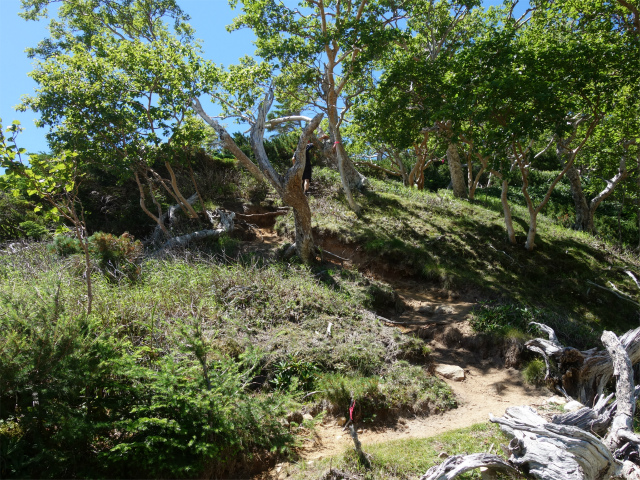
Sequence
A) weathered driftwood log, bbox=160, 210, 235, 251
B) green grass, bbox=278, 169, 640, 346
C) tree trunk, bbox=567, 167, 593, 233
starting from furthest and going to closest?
tree trunk, bbox=567, 167, 593, 233 → weathered driftwood log, bbox=160, 210, 235, 251 → green grass, bbox=278, 169, 640, 346

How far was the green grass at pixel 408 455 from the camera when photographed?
12.3ft

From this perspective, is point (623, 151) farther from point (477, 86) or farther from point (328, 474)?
point (328, 474)

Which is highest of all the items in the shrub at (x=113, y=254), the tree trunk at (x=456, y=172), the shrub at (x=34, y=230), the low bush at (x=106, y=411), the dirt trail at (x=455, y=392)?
the tree trunk at (x=456, y=172)

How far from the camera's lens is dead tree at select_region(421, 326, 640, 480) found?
3.38m

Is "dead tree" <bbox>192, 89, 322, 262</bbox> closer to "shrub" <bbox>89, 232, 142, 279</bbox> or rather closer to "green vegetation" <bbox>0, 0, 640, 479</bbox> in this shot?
"green vegetation" <bbox>0, 0, 640, 479</bbox>

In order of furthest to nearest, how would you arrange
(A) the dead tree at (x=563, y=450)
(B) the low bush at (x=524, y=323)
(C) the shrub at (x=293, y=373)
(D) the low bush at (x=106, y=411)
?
(B) the low bush at (x=524, y=323)
(C) the shrub at (x=293, y=373)
(A) the dead tree at (x=563, y=450)
(D) the low bush at (x=106, y=411)

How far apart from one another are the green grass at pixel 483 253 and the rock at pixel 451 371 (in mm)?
2609

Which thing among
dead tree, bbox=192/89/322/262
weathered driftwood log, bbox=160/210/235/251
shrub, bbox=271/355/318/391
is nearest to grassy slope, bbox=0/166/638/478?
shrub, bbox=271/355/318/391

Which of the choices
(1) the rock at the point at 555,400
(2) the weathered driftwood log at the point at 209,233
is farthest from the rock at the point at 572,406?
(2) the weathered driftwood log at the point at 209,233

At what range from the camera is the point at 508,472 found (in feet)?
11.7

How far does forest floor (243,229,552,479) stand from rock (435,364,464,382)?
0.27 feet

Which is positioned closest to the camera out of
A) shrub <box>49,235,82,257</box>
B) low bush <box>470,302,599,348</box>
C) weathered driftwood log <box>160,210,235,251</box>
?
low bush <box>470,302,599,348</box>

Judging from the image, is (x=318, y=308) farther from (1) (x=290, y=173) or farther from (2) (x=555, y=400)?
(2) (x=555, y=400)

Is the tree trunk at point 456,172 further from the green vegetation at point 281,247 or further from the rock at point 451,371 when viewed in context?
the rock at point 451,371
